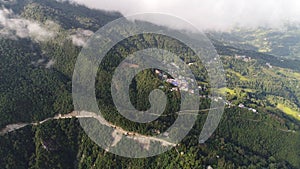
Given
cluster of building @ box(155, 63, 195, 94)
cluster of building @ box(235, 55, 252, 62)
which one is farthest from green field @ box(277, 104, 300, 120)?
cluster of building @ box(235, 55, 252, 62)

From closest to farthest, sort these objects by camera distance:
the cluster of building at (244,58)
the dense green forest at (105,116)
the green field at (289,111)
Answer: the dense green forest at (105,116) → the green field at (289,111) → the cluster of building at (244,58)

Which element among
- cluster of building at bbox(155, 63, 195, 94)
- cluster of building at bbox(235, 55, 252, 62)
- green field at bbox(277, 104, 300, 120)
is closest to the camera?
cluster of building at bbox(155, 63, 195, 94)

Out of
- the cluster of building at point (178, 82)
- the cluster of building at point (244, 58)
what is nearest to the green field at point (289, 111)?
the cluster of building at point (178, 82)

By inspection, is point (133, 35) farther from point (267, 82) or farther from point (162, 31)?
point (267, 82)

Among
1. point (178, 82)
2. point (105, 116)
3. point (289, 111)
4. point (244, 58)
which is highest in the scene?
point (178, 82)

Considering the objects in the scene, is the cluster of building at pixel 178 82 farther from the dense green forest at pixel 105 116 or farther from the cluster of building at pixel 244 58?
the cluster of building at pixel 244 58

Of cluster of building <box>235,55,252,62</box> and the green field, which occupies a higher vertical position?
the green field

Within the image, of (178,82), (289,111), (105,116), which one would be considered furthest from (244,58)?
(105,116)

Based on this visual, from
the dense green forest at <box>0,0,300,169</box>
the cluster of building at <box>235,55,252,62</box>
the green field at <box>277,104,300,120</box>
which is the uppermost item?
the dense green forest at <box>0,0,300,169</box>

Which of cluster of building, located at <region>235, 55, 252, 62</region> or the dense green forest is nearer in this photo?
the dense green forest

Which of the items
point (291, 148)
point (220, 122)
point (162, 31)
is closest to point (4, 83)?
point (220, 122)

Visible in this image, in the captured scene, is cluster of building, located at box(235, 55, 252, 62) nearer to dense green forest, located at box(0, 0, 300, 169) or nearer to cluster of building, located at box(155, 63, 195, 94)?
dense green forest, located at box(0, 0, 300, 169)

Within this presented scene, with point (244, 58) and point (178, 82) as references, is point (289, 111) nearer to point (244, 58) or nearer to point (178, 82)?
point (178, 82)
